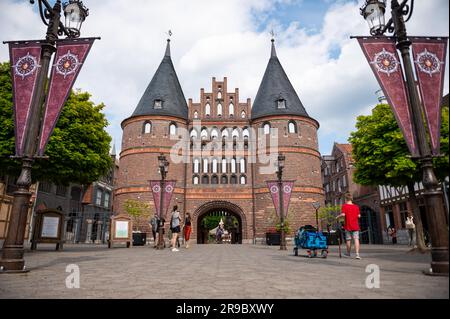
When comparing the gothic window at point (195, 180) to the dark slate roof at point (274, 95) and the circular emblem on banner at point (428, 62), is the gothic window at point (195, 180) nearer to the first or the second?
the dark slate roof at point (274, 95)

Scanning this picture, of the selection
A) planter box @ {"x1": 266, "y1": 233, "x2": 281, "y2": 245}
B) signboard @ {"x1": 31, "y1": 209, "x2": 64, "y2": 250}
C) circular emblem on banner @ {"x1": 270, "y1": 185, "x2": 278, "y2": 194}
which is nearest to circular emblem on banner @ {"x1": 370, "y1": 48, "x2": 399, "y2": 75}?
circular emblem on banner @ {"x1": 270, "y1": 185, "x2": 278, "y2": 194}

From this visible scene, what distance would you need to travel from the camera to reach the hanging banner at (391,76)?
5.37 metres

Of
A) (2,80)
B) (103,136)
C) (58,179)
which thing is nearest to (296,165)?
(103,136)

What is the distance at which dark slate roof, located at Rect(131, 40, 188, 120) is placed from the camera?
28950 millimetres

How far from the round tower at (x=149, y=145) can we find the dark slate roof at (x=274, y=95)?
7557 mm

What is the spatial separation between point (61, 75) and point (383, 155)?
38.5 ft

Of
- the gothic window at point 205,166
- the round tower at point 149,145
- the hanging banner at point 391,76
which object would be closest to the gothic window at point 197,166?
the gothic window at point 205,166

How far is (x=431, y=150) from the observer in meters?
5.03

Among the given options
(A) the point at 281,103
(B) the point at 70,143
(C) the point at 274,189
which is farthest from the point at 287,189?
(A) the point at 281,103

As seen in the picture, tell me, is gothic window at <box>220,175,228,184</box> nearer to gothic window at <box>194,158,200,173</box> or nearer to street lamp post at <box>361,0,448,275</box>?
gothic window at <box>194,158,200,173</box>

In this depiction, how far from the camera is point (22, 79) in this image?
19.9 feet

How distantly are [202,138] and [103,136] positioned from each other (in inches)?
590

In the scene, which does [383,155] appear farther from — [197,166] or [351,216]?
[197,166]
